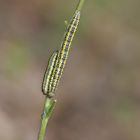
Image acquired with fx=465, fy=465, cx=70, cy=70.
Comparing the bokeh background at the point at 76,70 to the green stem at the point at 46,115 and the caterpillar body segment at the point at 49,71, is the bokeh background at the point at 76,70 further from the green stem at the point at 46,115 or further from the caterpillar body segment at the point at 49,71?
the green stem at the point at 46,115

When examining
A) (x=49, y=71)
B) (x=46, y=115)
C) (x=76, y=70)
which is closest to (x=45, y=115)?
(x=46, y=115)

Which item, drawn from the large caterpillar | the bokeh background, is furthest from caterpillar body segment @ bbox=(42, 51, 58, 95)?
the bokeh background

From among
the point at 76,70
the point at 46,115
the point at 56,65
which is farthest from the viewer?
the point at 76,70

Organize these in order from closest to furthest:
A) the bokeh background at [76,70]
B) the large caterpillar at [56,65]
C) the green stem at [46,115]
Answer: the green stem at [46,115] < the large caterpillar at [56,65] < the bokeh background at [76,70]

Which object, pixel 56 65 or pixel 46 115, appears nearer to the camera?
pixel 46 115

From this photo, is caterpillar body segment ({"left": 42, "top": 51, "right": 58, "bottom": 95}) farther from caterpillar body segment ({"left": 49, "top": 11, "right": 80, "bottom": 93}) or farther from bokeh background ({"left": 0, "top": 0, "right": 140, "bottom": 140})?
bokeh background ({"left": 0, "top": 0, "right": 140, "bottom": 140})

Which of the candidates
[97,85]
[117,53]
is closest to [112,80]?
[97,85]

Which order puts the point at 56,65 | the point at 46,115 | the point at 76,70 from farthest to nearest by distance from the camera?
the point at 76,70
the point at 56,65
the point at 46,115

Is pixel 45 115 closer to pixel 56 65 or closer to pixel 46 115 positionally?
pixel 46 115

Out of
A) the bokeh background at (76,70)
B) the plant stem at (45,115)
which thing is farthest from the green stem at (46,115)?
the bokeh background at (76,70)
